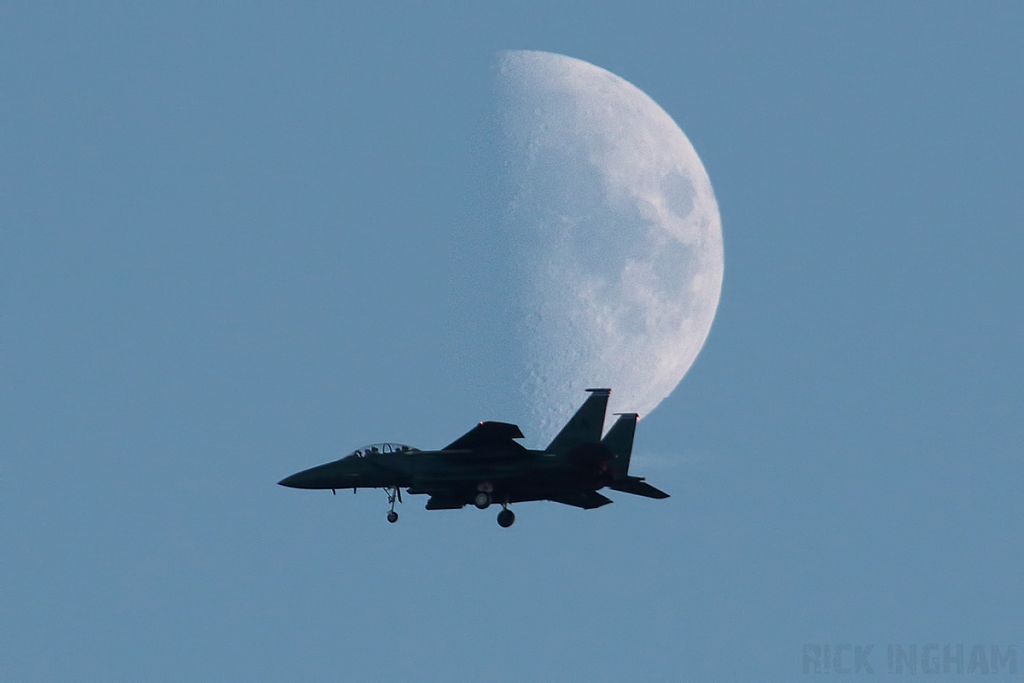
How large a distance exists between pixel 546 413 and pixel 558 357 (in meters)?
2.27

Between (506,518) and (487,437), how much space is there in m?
4.20

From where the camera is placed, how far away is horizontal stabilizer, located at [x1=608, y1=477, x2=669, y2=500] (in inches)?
2906

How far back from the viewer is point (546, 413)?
3000 inches

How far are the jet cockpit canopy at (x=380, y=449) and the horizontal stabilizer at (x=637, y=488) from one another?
332 inches

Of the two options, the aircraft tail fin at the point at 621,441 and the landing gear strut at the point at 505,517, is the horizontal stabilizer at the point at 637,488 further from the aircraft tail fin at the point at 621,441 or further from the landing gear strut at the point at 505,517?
the landing gear strut at the point at 505,517

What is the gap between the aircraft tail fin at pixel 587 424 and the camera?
240 ft

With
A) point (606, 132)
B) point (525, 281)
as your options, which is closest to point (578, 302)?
point (525, 281)

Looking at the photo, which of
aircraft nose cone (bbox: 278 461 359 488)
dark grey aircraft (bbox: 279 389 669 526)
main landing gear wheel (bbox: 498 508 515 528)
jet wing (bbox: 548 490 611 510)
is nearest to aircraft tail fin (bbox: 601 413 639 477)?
dark grey aircraft (bbox: 279 389 669 526)

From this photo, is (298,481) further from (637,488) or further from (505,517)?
(637,488)

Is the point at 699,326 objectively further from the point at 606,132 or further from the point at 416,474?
the point at 416,474

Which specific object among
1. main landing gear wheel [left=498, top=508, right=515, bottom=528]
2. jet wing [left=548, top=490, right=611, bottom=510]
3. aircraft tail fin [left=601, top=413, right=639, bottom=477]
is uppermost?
aircraft tail fin [left=601, top=413, right=639, bottom=477]

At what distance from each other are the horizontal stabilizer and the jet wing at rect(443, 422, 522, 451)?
14.5ft

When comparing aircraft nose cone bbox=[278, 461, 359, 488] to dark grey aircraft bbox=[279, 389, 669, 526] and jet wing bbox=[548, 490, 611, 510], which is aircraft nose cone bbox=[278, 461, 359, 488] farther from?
jet wing bbox=[548, 490, 611, 510]

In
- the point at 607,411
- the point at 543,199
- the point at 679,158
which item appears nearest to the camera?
the point at 607,411
